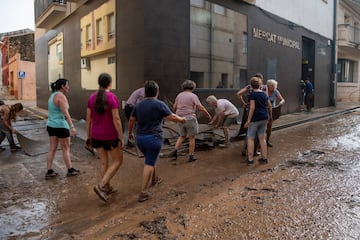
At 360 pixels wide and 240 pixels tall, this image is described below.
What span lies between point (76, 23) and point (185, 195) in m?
9.91

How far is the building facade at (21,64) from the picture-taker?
1169 inches

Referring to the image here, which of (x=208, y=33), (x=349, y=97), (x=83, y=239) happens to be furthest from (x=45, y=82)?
(x=349, y=97)

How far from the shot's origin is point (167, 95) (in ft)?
30.0

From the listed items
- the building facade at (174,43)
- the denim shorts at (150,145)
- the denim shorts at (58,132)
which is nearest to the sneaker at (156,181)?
the denim shorts at (150,145)

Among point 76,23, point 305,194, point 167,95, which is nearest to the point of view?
point 305,194

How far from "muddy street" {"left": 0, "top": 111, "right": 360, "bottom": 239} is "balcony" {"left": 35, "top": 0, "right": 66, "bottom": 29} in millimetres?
8145

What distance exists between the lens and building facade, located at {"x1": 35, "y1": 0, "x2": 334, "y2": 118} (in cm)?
885

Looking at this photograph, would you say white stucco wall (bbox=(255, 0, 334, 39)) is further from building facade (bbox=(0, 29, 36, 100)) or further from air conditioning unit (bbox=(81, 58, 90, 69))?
building facade (bbox=(0, 29, 36, 100))

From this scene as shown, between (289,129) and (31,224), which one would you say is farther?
(289,129)

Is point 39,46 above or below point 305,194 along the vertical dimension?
above

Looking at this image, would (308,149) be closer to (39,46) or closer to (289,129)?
(289,129)

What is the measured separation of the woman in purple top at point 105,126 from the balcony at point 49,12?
10366mm

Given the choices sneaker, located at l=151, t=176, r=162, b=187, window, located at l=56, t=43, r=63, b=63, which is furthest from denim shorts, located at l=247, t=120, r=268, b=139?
window, located at l=56, t=43, r=63, b=63

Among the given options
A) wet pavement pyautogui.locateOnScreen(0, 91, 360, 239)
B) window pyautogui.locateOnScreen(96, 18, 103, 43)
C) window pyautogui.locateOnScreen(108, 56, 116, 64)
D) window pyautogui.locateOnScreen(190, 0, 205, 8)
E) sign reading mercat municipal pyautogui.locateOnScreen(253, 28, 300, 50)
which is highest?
window pyautogui.locateOnScreen(190, 0, 205, 8)
